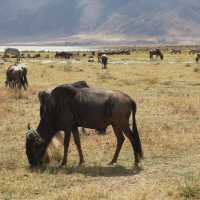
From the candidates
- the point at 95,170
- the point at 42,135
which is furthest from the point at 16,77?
the point at 95,170

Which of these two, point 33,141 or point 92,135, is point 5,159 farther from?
point 92,135

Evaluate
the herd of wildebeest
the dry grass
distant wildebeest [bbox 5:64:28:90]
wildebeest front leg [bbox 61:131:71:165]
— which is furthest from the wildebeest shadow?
distant wildebeest [bbox 5:64:28:90]

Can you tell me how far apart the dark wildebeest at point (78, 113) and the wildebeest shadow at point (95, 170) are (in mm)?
333

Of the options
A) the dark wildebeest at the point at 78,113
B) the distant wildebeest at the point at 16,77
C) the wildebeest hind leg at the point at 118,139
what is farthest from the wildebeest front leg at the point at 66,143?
the distant wildebeest at the point at 16,77

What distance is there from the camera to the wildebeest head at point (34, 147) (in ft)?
39.2

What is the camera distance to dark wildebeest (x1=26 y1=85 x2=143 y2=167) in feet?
39.7

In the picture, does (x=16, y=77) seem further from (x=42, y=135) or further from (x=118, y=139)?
(x=118, y=139)

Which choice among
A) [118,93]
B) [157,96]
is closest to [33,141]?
[118,93]

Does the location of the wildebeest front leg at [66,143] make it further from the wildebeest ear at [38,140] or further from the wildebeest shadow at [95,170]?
the wildebeest ear at [38,140]

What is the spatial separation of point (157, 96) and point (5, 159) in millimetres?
13518

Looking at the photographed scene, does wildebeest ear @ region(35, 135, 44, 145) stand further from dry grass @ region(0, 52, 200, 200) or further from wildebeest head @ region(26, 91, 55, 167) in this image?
dry grass @ region(0, 52, 200, 200)

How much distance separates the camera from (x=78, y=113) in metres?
12.2

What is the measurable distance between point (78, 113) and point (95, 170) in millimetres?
1355

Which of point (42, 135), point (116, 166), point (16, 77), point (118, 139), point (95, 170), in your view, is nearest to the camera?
point (95, 170)
